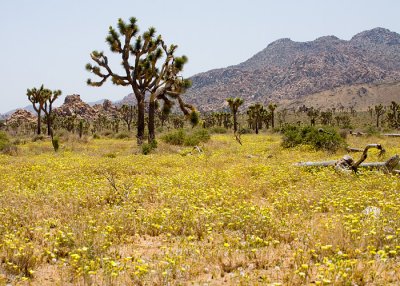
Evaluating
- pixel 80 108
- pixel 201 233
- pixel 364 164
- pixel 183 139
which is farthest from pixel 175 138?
pixel 80 108

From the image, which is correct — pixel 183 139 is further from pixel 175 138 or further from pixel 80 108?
pixel 80 108

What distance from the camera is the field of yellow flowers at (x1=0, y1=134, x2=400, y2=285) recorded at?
172 inches

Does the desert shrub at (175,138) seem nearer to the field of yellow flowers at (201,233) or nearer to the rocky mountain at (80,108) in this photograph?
the field of yellow flowers at (201,233)

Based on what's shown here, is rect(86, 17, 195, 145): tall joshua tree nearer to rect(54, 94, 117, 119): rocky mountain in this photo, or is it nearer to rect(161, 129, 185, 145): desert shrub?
rect(161, 129, 185, 145): desert shrub

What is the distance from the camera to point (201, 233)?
598 cm

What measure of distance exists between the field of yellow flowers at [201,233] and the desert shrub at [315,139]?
8207mm

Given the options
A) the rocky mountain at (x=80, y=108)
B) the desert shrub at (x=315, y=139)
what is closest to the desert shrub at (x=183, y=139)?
the desert shrub at (x=315, y=139)

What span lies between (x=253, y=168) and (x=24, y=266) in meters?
8.43

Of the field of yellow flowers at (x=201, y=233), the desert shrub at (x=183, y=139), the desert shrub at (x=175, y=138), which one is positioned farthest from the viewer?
the desert shrub at (x=175, y=138)

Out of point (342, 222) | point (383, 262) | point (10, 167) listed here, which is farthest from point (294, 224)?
point (10, 167)

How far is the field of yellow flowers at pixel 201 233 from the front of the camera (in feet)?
14.4

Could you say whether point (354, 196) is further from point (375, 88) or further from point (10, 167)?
point (375, 88)

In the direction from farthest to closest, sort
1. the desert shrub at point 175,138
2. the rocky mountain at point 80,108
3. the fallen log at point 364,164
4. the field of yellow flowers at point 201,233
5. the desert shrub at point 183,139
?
the rocky mountain at point 80,108 → the desert shrub at point 175,138 → the desert shrub at point 183,139 → the fallen log at point 364,164 → the field of yellow flowers at point 201,233

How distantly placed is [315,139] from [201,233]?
1433 centimetres
